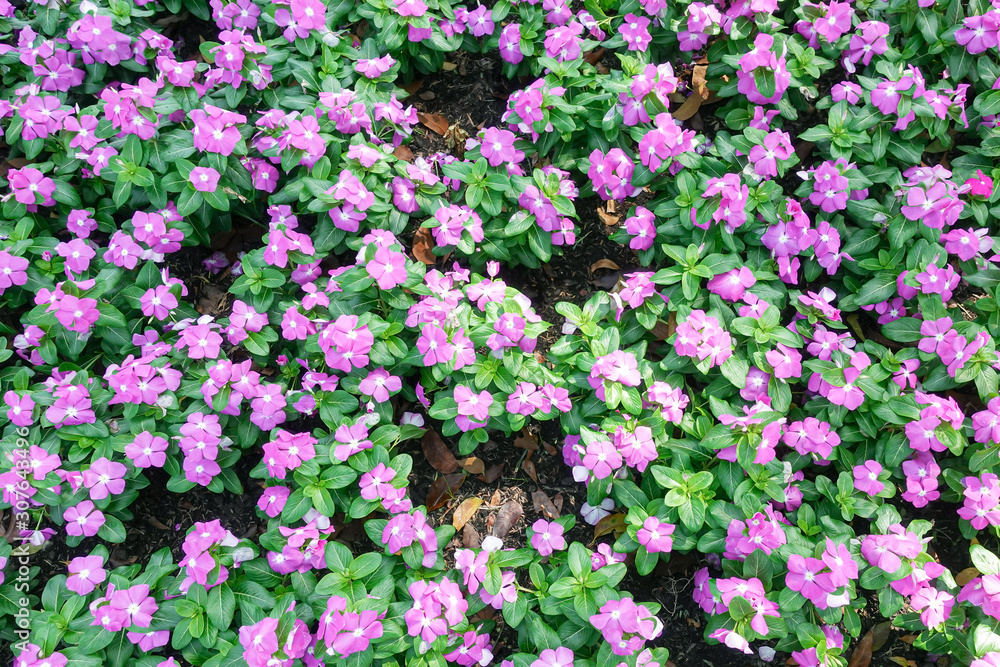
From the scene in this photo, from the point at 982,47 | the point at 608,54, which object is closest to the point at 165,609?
the point at 608,54

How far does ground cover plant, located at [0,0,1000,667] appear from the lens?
2.49 metres

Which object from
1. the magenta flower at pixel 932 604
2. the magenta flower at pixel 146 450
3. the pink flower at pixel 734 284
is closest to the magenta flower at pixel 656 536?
the magenta flower at pixel 932 604

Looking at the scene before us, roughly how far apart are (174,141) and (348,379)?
132cm

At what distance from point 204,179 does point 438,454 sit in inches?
59.5

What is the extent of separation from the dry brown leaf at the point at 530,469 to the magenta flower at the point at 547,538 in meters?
0.41

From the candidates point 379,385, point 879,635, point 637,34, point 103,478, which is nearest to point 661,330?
point 379,385

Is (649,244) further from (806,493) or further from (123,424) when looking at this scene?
(123,424)

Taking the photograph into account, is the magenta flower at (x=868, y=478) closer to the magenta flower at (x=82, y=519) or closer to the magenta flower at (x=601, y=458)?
the magenta flower at (x=601, y=458)

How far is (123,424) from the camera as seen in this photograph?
9.11ft

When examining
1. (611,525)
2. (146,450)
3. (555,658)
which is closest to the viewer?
(555,658)

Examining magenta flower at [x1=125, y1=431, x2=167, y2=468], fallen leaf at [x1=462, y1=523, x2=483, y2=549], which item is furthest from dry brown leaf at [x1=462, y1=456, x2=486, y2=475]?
magenta flower at [x1=125, y1=431, x2=167, y2=468]

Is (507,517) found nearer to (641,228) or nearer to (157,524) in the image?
(641,228)

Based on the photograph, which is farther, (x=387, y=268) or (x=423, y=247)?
(x=423, y=247)

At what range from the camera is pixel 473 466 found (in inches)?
119
